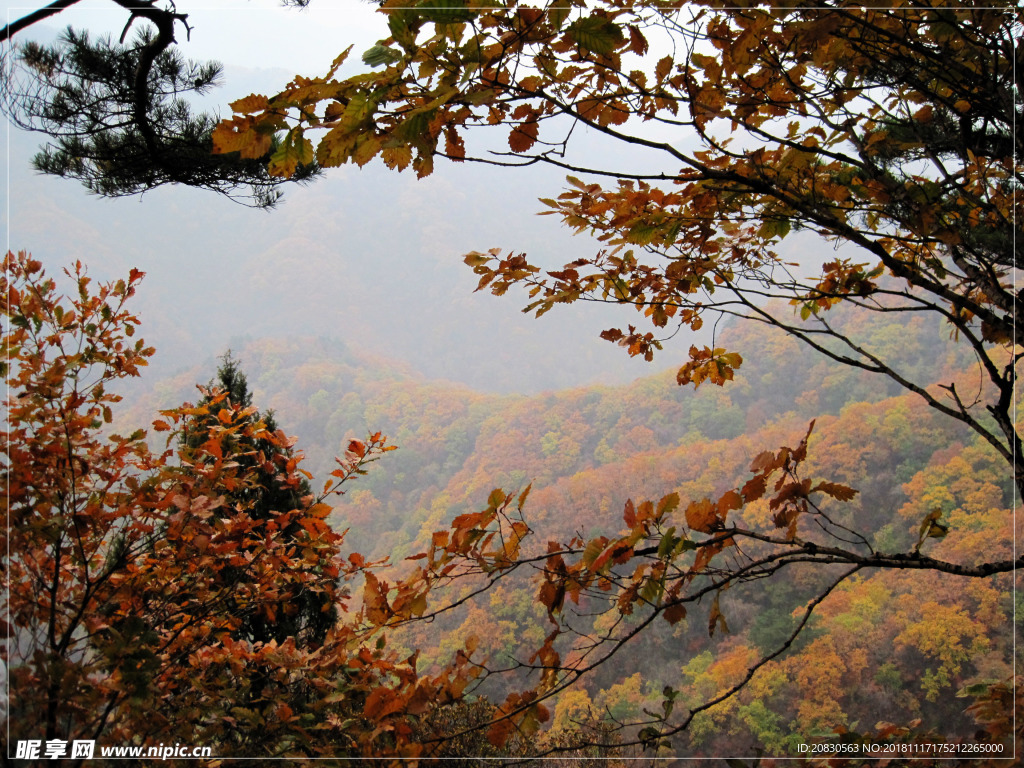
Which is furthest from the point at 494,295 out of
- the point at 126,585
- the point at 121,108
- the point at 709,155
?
the point at 121,108

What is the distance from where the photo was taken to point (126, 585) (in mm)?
1383

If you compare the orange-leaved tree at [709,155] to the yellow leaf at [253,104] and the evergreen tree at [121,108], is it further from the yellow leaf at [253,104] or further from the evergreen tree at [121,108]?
the evergreen tree at [121,108]

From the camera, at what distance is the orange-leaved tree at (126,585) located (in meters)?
0.88

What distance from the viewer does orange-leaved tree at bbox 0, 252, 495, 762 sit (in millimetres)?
881

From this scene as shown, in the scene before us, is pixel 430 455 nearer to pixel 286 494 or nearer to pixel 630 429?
pixel 630 429

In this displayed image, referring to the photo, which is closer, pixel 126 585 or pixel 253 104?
pixel 253 104

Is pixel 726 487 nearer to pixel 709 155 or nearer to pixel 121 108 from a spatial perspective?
pixel 121 108

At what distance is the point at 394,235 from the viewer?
245ft

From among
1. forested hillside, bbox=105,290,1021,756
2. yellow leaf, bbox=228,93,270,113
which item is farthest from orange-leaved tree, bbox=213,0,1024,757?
forested hillside, bbox=105,290,1021,756

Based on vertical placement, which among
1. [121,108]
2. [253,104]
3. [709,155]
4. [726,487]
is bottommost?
[253,104]

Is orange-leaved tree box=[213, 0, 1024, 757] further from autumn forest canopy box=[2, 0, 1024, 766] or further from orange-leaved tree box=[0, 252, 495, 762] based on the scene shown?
orange-leaved tree box=[0, 252, 495, 762]

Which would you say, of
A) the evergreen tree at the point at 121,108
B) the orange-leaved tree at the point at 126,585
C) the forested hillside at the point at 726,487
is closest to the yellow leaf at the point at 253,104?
the orange-leaved tree at the point at 126,585

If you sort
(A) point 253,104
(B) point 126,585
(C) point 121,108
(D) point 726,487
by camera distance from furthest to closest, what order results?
(D) point 726,487 → (C) point 121,108 → (B) point 126,585 → (A) point 253,104

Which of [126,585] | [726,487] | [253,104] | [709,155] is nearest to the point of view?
[253,104]
